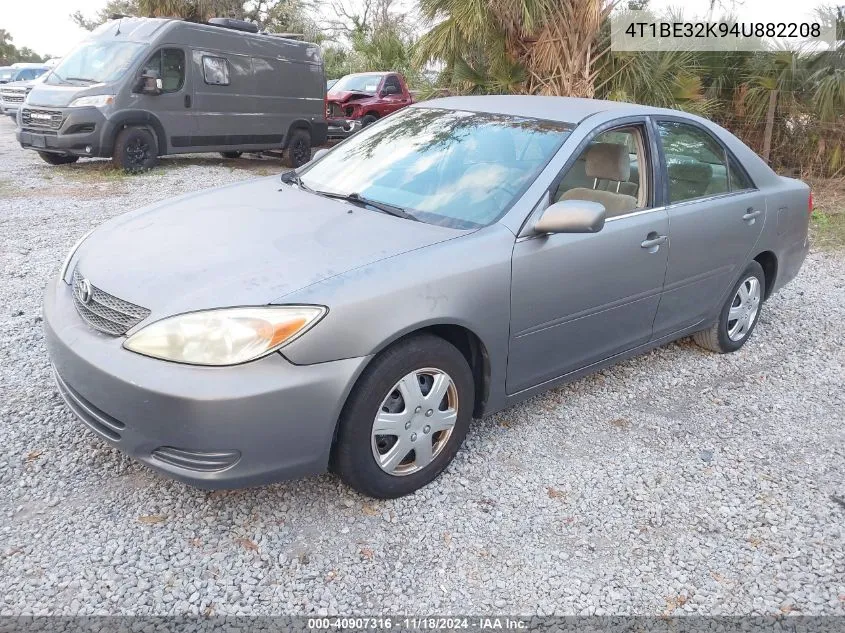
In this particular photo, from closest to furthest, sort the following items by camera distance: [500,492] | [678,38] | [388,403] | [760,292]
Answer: [388,403], [500,492], [760,292], [678,38]

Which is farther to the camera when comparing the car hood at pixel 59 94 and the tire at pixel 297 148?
the tire at pixel 297 148

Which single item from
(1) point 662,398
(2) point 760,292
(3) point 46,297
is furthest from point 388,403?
(2) point 760,292

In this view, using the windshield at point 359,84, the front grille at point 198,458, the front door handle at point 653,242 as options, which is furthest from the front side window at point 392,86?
the front grille at point 198,458

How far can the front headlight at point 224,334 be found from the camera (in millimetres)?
2381

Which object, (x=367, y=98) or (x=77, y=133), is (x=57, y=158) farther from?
(x=367, y=98)

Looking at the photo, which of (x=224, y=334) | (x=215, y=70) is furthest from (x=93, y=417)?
(x=215, y=70)

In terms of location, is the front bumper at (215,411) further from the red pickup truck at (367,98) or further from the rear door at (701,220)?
the red pickup truck at (367,98)

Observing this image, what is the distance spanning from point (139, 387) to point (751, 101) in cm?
1065

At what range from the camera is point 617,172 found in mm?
3744

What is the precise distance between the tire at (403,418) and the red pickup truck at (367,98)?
13.0 meters

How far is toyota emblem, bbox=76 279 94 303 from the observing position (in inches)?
108

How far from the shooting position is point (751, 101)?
10.6 meters

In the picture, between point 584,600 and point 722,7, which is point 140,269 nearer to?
point 584,600

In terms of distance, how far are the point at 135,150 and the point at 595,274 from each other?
9.00 m
